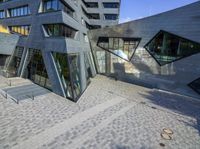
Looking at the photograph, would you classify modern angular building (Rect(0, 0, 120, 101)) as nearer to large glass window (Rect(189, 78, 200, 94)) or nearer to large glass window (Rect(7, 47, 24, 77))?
large glass window (Rect(7, 47, 24, 77))

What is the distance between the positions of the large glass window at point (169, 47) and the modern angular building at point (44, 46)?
36.7 feet

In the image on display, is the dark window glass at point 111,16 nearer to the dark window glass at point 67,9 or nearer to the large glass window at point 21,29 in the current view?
the dark window glass at point 67,9

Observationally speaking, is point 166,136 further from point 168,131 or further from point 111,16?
point 111,16

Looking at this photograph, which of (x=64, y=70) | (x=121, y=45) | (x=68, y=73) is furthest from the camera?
(x=121, y=45)

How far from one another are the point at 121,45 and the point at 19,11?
57.7ft

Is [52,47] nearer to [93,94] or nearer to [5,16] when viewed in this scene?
[93,94]

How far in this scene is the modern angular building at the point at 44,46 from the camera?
1897 cm

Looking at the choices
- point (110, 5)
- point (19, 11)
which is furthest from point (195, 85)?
point (110, 5)

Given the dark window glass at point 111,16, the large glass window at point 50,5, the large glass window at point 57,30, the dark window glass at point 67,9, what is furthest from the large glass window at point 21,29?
the dark window glass at point 111,16

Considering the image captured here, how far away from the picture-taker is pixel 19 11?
27453 mm

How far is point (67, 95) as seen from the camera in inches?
734

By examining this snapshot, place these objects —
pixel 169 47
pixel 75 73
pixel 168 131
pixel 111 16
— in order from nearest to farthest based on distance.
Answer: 1. pixel 168 131
2. pixel 75 73
3. pixel 169 47
4. pixel 111 16

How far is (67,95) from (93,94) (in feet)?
12.0

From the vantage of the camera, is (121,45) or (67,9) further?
(121,45)
